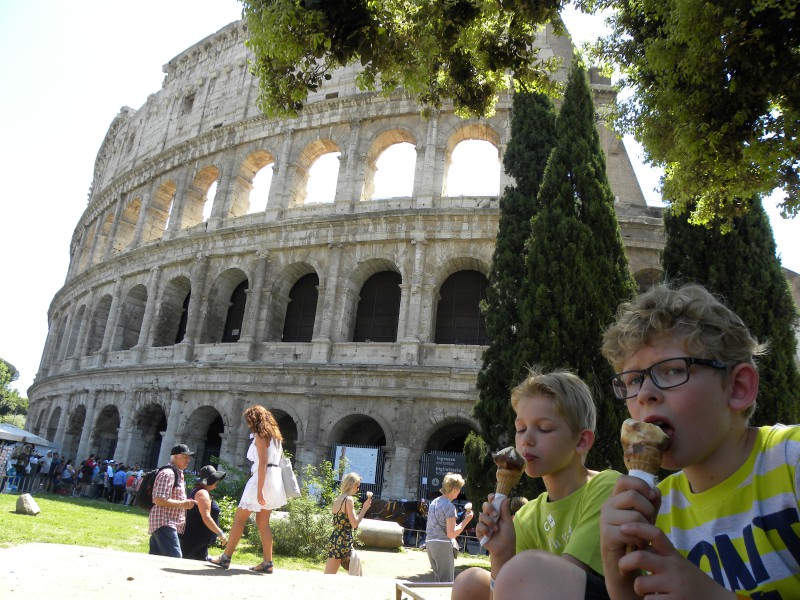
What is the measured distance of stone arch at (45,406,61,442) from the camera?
25080mm

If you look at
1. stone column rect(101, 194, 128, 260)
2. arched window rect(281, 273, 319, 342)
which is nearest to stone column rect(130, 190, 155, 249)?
stone column rect(101, 194, 128, 260)

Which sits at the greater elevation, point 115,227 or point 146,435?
point 115,227

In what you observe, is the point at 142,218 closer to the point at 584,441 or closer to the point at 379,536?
the point at 379,536

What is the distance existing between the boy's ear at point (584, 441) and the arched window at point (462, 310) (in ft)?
47.8

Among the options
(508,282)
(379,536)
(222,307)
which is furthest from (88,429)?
(508,282)

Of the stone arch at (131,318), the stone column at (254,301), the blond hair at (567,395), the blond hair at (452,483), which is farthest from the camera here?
the stone arch at (131,318)

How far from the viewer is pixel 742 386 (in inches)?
67.0

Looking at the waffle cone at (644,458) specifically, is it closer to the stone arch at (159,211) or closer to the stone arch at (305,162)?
the stone arch at (305,162)

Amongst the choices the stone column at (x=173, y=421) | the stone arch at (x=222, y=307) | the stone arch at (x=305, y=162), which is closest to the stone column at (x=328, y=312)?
the stone arch at (x=305, y=162)

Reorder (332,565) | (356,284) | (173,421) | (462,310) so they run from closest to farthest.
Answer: (332,565), (462,310), (356,284), (173,421)

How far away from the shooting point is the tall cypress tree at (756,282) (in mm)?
11766

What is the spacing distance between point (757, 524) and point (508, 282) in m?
11.3

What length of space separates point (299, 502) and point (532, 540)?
881 cm

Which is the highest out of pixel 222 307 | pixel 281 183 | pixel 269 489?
pixel 281 183
